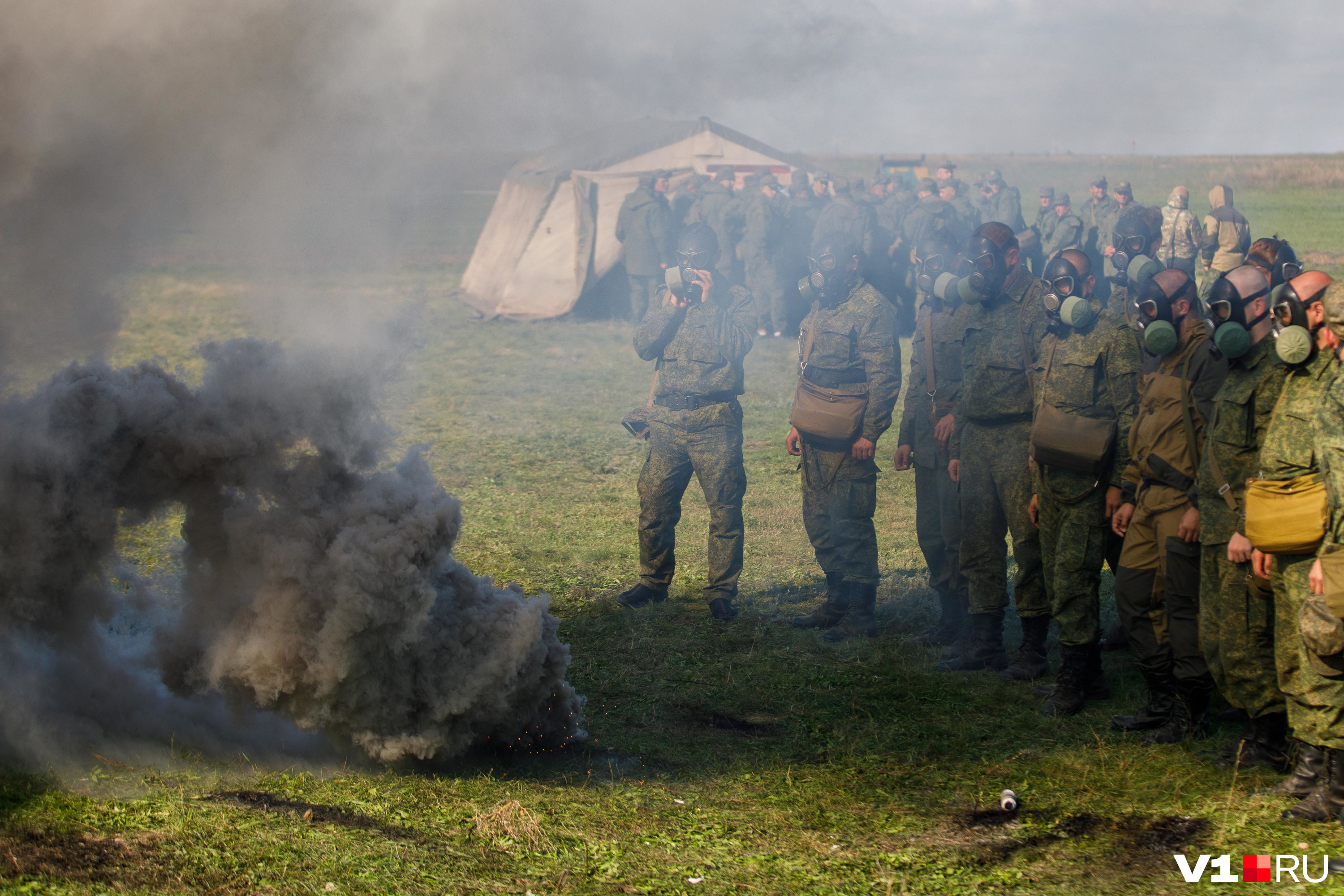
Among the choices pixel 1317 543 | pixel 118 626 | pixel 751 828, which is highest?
pixel 1317 543

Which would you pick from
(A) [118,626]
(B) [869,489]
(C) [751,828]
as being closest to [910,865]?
(C) [751,828]

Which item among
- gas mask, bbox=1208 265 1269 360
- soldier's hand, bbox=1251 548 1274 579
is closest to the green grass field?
soldier's hand, bbox=1251 548 1274 579

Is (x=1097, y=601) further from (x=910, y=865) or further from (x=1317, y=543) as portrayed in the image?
(x=910, y=865)

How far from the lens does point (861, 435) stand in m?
6.70

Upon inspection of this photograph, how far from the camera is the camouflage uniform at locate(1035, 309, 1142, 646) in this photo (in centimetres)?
525

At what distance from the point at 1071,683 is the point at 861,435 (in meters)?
1.99

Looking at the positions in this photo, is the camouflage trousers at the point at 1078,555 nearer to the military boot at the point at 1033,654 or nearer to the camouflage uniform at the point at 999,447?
the camouflage uniform at the point at 999,447

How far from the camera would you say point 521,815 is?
3.98 m

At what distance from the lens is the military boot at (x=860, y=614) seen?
6.66 metres

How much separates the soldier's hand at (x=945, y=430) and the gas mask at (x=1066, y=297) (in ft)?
3.09

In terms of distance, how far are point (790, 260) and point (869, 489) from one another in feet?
37.8

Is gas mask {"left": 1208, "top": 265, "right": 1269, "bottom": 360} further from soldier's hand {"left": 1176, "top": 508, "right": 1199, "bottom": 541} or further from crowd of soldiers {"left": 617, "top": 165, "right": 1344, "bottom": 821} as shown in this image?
soldier's hand {"left": 1176, "top": 508, "right": 1199, "bottom": 541}

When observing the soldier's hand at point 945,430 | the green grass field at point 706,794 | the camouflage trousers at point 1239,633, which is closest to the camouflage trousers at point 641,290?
the green grass field at point 706,794

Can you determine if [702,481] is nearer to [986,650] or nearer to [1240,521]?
[986,650]
